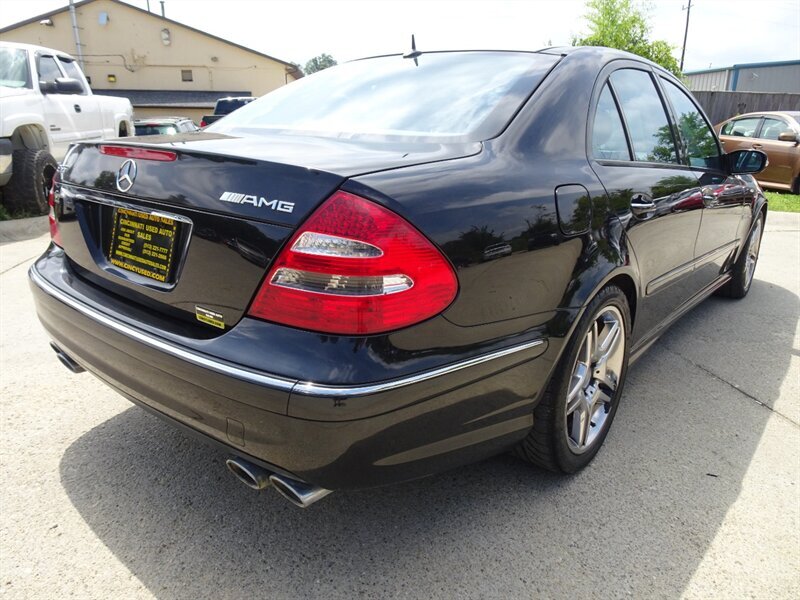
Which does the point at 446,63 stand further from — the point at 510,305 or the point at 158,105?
the point at 158,105

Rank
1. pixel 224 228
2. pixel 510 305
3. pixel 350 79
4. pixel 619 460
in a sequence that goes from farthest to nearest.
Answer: pixel 350 79 < pixel 619 460 < pixel 510 305 < pixel 224 228

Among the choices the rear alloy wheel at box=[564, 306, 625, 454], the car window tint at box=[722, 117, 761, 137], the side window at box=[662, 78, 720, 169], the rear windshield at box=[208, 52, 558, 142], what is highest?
the rear windshield at box=[208, 52, 558, 142]

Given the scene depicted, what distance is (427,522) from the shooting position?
206 centimetres

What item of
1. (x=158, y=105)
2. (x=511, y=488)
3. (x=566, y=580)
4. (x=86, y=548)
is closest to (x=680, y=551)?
(x=566, y=580)

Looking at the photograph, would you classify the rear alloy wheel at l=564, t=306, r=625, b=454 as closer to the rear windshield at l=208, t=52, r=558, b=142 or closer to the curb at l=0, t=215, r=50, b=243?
the rear windshield at l=208, t=52, r=558, b=142

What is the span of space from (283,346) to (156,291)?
55 cm

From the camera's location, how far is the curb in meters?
6.39

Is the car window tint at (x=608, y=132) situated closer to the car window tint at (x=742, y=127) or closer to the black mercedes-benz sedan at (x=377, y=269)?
the black mercedes-benz sedan at (x=377, y=269)

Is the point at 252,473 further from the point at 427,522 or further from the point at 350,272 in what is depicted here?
the point at 427,522

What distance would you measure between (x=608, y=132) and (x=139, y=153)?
1793mm

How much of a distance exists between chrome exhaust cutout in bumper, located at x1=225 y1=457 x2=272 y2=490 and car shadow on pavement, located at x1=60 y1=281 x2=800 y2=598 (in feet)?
1.20

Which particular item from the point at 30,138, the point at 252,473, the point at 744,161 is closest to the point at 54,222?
the point at 252,473

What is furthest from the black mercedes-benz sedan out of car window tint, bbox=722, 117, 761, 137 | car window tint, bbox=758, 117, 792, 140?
car window tint, bbox=722, 117, 761, 137

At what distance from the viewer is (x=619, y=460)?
2.49 m
